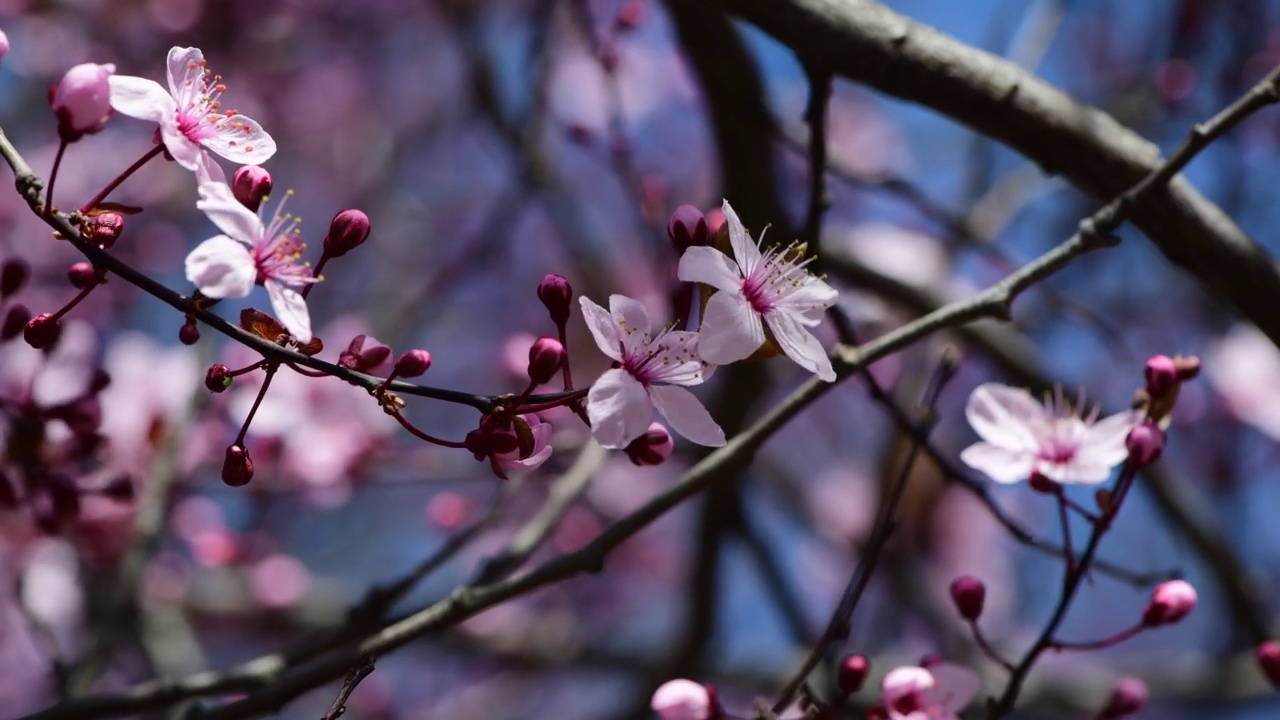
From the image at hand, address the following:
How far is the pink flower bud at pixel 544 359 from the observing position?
1069 millimetres

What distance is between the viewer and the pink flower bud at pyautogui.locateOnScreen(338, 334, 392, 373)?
109 cm

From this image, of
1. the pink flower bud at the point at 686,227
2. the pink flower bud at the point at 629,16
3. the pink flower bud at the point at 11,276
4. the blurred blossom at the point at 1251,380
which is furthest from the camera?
the blurred blossom at the point at 1251,380

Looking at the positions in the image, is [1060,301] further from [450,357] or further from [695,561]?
[450,357]

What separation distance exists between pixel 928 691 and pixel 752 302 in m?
0.59

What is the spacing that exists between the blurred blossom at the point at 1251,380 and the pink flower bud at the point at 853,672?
8.45 ft

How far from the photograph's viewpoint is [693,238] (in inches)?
45.6

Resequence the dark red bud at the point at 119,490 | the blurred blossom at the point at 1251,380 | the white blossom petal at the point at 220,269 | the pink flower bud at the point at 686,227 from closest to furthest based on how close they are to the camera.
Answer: the white blossom petal at the point at 220,269, the pink flower bud at the point at 686,227, the dark red bud at the point at 119,490, the blurred blossom at the point at 1251,380

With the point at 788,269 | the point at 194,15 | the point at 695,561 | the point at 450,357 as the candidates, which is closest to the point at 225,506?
the point at 450,357

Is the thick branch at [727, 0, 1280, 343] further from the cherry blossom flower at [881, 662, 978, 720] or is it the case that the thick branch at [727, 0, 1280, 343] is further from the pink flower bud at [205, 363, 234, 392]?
the pink flower bud at [205, 363, 234, 392]

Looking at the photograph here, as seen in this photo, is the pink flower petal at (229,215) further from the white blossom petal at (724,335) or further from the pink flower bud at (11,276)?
the pink flower bud at (11,276)

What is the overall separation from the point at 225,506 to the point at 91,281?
4021mm

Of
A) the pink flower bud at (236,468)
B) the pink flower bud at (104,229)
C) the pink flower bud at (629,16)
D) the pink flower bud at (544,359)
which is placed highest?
the pink flower bud at (629,16)

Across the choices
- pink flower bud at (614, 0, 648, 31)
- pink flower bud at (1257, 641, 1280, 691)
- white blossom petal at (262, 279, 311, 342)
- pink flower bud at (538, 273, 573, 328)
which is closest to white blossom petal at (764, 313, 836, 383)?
pink flower bud at (538, 273, 573, 328)

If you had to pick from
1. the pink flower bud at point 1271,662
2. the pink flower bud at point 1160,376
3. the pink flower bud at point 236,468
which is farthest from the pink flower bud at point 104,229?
the pink flower bud at point 1271,662
